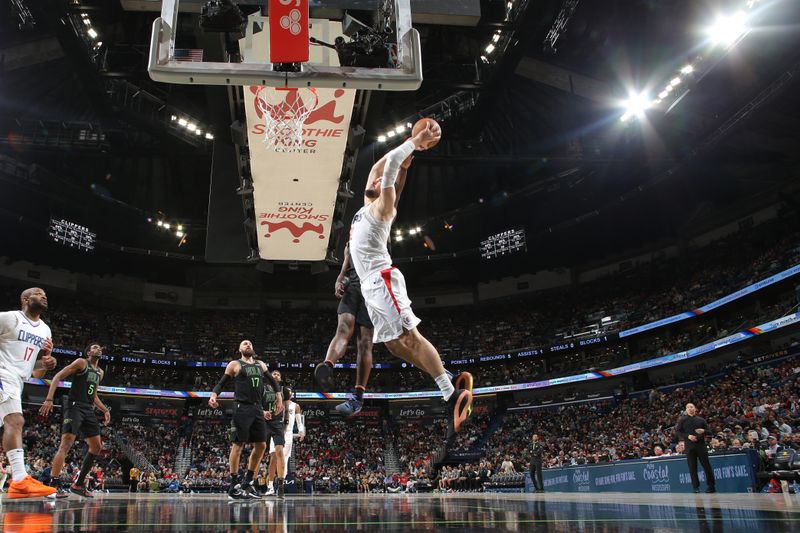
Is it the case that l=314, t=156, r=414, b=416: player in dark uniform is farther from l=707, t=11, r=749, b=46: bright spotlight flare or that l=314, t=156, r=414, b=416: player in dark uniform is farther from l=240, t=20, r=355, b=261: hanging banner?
l=707, t=11, r=749, b=46: bright spotlight flare

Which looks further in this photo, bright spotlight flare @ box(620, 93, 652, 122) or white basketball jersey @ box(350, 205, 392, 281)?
bright spotlight flare @ box(620, 93, 652, 122)

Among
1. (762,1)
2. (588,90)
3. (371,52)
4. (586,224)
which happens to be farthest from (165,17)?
(586,224)

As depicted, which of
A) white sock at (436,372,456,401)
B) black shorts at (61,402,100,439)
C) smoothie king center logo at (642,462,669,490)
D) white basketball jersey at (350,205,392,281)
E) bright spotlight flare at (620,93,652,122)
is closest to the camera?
white sock at (436,372,456,401)

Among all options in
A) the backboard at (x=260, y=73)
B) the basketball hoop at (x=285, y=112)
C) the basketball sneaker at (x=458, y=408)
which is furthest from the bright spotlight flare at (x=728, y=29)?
the basketball sneaker at (x=458, y=408)

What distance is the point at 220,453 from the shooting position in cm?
2881

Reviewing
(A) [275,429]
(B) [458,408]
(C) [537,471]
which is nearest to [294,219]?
(A) [275,429]

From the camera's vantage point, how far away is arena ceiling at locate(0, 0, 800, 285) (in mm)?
16891

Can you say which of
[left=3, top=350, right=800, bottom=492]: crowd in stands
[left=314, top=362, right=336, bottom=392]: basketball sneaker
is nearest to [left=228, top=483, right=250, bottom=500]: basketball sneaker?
[left=314, top=362, right=336, bottom=392]: basketball sneaker

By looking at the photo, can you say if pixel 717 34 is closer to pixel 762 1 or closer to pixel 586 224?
pixel 762 1

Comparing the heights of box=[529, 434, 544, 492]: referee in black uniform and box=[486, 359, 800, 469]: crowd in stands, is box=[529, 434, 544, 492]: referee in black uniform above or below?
below

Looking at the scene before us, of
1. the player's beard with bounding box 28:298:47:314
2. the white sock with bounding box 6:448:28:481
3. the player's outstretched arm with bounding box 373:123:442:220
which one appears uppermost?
the player's outstretched arm with bounding box 373:123:442:220

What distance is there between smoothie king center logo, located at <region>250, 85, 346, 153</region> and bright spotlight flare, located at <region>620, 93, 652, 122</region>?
15144 millimetres

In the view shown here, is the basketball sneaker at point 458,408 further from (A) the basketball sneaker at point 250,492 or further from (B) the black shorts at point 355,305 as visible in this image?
(A) the basketball sneaker at point 250,492

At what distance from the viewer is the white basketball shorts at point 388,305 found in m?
4.34
